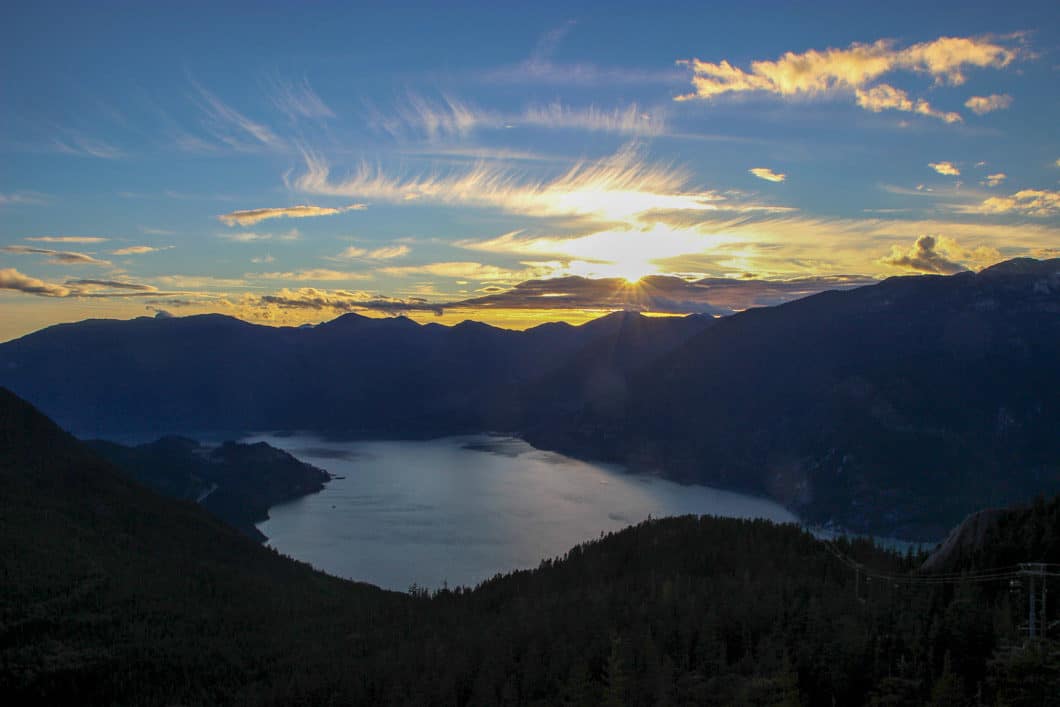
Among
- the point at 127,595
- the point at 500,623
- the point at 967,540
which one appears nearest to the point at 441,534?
the point at 127,595

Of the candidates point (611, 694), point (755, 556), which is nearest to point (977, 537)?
point (755, 556)

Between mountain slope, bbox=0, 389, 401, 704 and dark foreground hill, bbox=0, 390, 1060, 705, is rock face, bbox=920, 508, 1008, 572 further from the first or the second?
mountain slope, bbox=0, 389, 401, 704

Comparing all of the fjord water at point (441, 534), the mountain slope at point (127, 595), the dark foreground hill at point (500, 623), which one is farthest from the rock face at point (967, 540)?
the fjord water at point (441, 534)

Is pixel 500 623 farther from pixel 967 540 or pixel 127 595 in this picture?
pixel 967 540

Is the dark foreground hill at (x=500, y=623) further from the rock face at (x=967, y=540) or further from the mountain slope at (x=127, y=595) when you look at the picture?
the rock face at (x=967, y=540)

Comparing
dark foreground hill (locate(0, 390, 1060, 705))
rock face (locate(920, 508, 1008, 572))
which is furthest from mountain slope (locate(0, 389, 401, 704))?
rock face (locate(920, 508, 1008, 572))

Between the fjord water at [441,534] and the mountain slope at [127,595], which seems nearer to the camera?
the mountain slope at [127,595]
